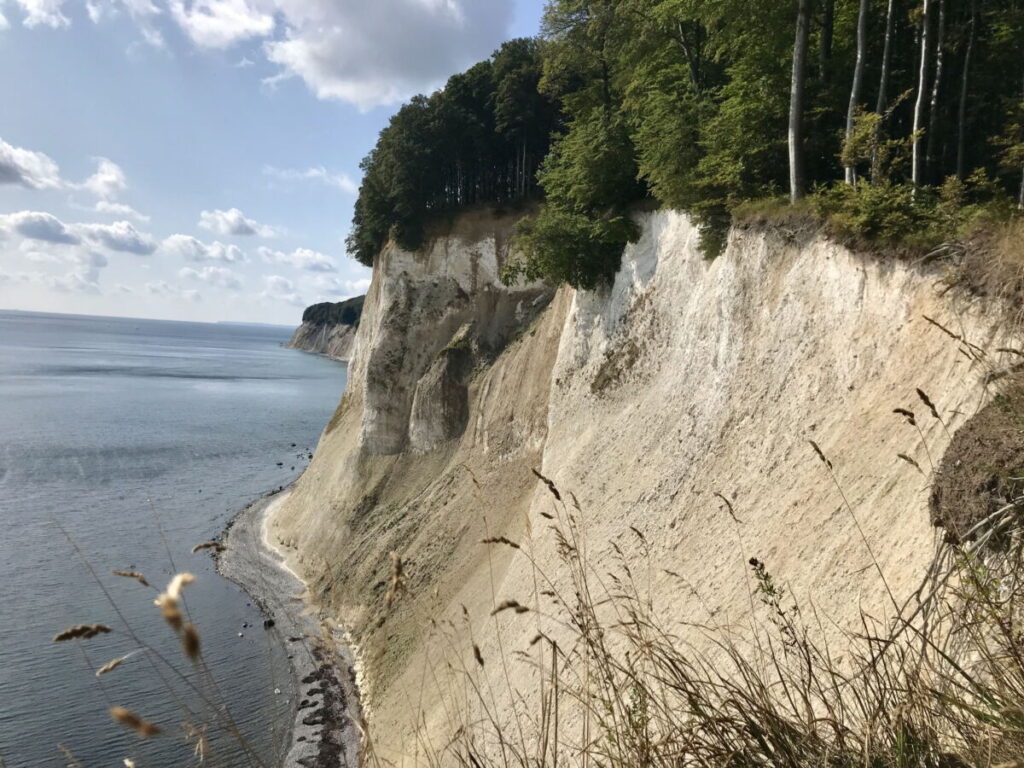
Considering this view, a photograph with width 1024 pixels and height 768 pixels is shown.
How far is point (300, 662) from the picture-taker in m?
25.6

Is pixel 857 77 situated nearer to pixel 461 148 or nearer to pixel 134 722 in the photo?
pixel 134 722

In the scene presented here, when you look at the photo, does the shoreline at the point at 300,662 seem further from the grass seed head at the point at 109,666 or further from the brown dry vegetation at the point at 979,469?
the brown dry vegetation at the point at 979,469

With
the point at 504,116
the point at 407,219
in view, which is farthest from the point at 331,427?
the point at 504,116

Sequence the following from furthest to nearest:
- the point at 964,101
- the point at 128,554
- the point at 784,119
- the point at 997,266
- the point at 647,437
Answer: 1. the point at 128,554
2. the point at 647,437
3. the point at 784,119
4. the point at 964,101
5. the point at 997,266

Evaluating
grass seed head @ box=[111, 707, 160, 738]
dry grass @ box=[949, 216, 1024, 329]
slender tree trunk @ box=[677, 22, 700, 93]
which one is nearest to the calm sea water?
grass seed head @ box=[111, 707, 160, 738]

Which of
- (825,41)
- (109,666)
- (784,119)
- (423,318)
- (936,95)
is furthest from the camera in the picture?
(423,318)

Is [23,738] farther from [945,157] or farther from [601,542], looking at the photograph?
[945,157]

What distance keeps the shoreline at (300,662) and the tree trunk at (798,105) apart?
1453cm

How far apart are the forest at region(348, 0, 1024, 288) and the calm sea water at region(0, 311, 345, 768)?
1502 centimetres

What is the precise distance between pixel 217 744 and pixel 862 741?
1957cm

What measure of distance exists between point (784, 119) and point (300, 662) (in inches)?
1013

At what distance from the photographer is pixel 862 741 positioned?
2867 mm

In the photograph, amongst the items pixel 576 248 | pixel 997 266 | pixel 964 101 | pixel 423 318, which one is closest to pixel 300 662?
pixel 576 248

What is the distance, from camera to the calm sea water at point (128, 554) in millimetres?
20797
